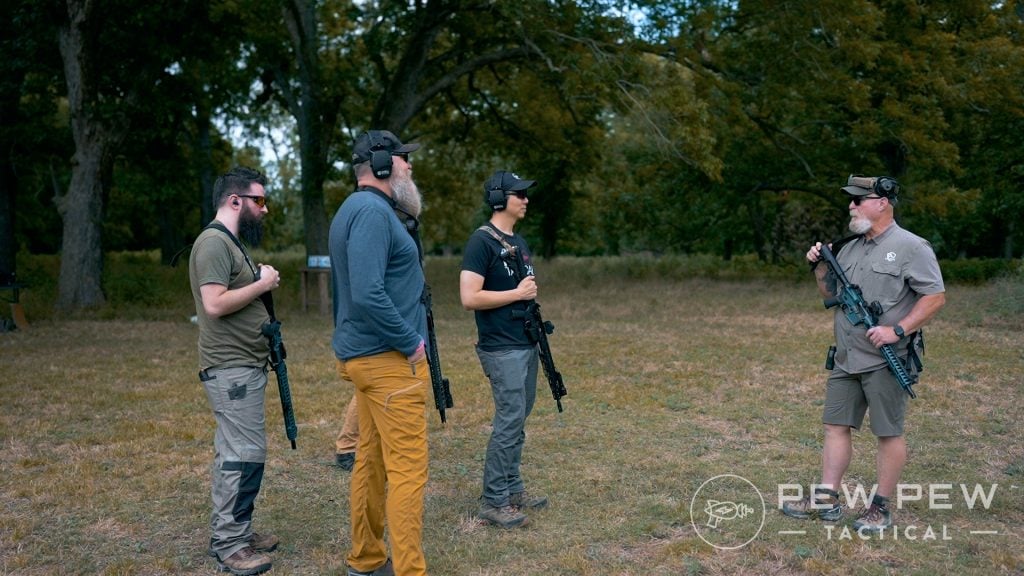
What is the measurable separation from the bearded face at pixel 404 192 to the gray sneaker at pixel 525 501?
211 cm

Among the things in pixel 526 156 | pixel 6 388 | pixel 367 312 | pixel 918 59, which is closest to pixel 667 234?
pixel 526 156

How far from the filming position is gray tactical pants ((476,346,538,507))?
209 inches

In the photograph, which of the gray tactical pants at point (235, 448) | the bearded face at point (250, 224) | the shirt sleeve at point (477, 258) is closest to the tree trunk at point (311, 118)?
the shirt sleeve at point (477, 258)

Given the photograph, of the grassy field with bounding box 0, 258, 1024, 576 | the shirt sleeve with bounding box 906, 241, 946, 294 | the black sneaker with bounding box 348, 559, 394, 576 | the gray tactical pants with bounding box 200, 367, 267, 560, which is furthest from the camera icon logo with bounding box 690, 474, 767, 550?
the gray tactical pants with bounding box 200, 367, 267, 560

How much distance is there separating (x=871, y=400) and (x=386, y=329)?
2915 millimetres

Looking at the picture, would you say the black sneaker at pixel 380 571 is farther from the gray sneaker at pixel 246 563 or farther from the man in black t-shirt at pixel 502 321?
the man in black t-shirt at pixel 502 321

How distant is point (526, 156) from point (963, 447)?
18340 mm

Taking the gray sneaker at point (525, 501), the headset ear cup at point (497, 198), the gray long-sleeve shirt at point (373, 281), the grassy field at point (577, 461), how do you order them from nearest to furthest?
the gray long-sleeve shirt at point (373, 281) < the grassy field at point (577, 461) < the headset ear cup at point (497, 198) < the gray sneaker at point (525, 501)

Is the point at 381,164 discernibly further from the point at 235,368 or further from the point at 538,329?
the point at 538,329

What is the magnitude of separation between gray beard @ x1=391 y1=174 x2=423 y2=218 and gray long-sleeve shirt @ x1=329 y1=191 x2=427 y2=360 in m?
0.15

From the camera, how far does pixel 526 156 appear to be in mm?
24328

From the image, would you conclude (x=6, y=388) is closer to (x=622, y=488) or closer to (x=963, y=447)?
(x=622, y=488)

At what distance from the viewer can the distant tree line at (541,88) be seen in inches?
665

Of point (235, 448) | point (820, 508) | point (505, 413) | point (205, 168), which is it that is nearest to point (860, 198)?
point (820, 508)
